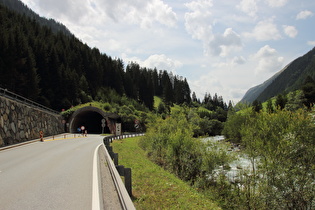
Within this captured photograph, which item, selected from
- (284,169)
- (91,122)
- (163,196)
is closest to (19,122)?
(163,196)

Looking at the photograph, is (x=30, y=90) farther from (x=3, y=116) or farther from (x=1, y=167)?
(x=1, y=167)

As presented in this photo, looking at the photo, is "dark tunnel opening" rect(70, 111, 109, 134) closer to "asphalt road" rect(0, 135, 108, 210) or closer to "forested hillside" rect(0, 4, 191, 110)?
"forested hillside" rect(0, 4, 191, 110)

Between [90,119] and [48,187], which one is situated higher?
[90,119]

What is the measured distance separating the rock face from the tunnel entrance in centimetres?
1398

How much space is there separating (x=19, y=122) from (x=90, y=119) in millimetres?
42043

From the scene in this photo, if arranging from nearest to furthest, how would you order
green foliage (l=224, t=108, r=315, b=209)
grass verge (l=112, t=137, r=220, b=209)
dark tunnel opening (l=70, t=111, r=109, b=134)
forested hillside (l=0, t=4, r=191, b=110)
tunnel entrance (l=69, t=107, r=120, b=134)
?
1. grass verge (l=112, t=137, r=220, b=209)
2. green foliage (l=224, t=108, r=315, b=209)
3. forested hillside (l=0, t=4, r=191, b=110)
4. tunnel entrance (l=69, t=107, r=120, b=134)
5. dark tunnel opening (l=70, t=111, r=109, b=134)

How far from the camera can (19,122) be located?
78.4ft

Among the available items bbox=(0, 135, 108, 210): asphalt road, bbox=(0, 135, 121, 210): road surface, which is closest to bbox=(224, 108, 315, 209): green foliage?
bbox=(0, 135, 121, 210): road surface

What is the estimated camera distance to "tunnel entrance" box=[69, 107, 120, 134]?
50.4 meters

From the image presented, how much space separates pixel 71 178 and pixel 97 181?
1124mm

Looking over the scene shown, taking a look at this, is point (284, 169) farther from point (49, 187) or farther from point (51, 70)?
point (51, 70)

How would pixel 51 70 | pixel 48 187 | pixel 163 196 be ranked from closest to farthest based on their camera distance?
pixel 48 187 < pixel 163 196 < pixel 51 70

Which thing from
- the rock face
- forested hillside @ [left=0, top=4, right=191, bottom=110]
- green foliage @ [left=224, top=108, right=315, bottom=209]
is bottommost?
green foliage @ [left=224, top=108, right=315, bottom=209]

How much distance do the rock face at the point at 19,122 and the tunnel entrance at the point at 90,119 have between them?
45.9ft
